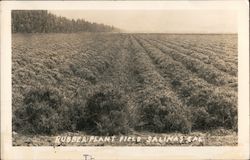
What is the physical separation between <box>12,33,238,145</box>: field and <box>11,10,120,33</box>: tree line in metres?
0.05

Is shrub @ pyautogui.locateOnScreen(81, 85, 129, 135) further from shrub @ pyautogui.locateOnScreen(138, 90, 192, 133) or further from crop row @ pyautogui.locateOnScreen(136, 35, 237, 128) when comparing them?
crop row @ pyautogui.locateOnScreen(136, 35, 237, 128)

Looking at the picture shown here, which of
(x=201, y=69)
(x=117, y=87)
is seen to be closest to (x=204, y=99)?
(x=201, y=69)

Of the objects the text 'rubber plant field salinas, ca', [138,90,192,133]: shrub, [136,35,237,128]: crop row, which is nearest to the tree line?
the text 'rubber plant field salinas, ca'

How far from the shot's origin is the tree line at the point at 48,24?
4828 mm

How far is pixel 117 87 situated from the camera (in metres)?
4.84

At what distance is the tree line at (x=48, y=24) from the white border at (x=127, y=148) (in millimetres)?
50

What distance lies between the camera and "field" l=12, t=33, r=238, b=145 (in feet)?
15.7

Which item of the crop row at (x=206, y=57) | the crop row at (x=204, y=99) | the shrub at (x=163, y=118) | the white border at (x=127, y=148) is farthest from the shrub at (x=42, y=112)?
the crop row at (x=206, y=57)

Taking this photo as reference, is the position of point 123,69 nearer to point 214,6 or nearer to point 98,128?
point 98,128

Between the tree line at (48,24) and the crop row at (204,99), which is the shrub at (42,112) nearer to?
the tree line at (48,24)

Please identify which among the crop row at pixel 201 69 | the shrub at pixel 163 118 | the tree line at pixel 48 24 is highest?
the tree line at pixel 48 24

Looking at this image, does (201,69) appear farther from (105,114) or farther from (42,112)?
(42,112)

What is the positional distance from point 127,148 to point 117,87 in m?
0.49

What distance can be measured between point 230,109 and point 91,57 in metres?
1.18
